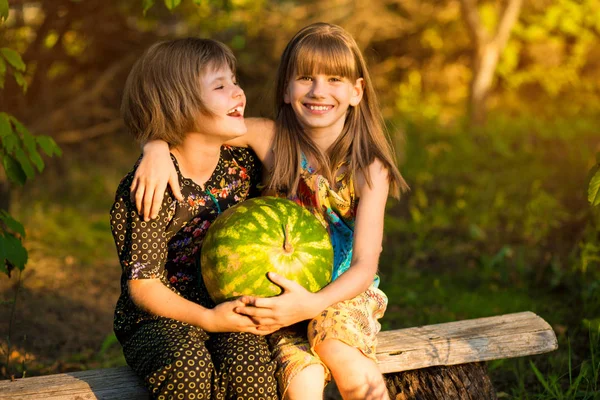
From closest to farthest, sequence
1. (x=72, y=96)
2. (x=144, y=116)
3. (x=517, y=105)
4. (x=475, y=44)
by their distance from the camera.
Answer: (x=144, y=116) < (x=72, y=96) < (x=475, y=44) < (x=517, y=105)

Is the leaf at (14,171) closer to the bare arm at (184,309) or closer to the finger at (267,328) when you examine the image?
the bare arm at (184,309)

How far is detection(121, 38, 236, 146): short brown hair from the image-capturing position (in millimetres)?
3254

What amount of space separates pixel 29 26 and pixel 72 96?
1.24 meters

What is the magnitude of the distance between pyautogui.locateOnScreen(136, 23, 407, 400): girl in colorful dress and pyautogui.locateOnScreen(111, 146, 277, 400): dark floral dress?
100 millimetres

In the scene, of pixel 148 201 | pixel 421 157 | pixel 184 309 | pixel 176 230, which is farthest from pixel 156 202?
pixel 421 157

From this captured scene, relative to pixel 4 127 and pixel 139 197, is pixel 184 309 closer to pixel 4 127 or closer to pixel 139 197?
pixel 139 197

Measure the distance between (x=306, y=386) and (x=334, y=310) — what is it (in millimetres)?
339

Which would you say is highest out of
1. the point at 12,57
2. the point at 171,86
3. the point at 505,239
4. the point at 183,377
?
the point at 12,57

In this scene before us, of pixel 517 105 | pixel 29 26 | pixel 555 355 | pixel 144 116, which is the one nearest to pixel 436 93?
pixel 517 105

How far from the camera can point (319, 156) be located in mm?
3572

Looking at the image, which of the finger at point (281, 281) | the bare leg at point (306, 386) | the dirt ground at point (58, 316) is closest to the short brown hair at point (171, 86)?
the finger at point (281, 281)

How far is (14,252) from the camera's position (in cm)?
323

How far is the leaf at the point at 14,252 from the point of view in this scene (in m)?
3.21

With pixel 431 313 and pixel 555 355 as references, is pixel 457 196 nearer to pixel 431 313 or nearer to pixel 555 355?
pixel 431 313
